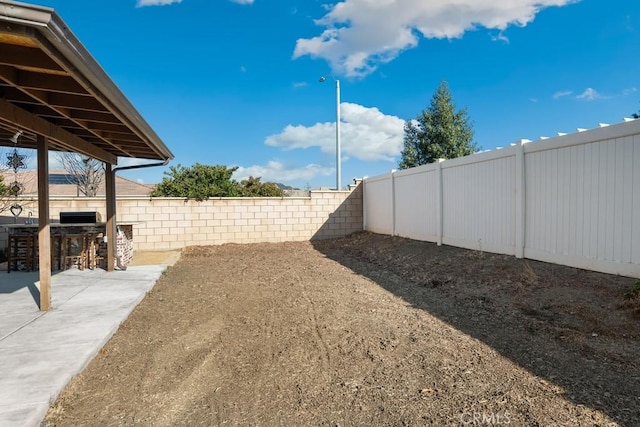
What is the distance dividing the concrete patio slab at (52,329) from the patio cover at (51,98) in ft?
1.83

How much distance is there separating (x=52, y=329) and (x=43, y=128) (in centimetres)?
251

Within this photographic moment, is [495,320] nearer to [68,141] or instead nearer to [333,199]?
[68,141]

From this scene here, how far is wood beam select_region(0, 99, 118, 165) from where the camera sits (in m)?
4.29

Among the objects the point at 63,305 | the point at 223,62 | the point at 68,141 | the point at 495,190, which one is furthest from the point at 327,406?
the point at 223,62

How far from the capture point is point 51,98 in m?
4.43

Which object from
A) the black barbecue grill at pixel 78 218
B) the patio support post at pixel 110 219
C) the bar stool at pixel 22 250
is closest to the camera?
the bar stool at pixel 22 250

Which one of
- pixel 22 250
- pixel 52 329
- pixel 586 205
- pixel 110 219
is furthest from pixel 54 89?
pixel 586 205

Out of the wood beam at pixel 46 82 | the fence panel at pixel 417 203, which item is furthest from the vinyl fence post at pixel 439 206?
the wood beam at pixel 46 82

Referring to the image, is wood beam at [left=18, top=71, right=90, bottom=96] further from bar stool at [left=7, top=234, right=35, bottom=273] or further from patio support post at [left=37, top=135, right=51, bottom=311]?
bar stool at [left=7, top=234, right=35, bottom=273]

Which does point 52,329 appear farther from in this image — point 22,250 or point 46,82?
point 22,250

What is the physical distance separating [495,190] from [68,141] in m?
7.53

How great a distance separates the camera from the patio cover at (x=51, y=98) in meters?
2.45

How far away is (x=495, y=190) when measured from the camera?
793 centimetres

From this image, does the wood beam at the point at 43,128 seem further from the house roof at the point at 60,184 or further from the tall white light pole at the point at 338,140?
the tall white light pole at the point at 338,140
